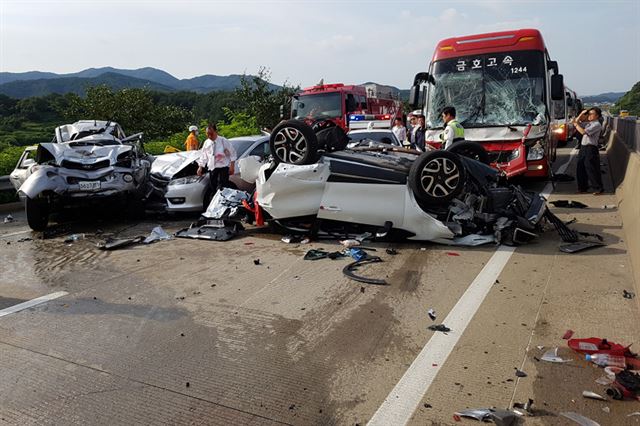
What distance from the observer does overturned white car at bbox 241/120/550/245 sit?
629 cm

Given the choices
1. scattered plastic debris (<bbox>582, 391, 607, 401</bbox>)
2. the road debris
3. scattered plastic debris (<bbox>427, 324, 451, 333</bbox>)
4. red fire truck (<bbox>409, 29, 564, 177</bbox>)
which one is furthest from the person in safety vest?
scattered plastic debris (<bbox>582, 391, 607, 401</bbox>)

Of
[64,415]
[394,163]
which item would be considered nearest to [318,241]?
[394,163]

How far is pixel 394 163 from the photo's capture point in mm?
6652

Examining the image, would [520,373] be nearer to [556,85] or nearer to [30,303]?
[30,303]

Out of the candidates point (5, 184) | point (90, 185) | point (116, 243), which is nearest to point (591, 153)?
point (116, 243)

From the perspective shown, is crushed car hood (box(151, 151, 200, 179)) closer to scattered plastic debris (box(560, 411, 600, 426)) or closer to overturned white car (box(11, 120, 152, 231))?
overturned white car (box(11, 120, 152, 231))

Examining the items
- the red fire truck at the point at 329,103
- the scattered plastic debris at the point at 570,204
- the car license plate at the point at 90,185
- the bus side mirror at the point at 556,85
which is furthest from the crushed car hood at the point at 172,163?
the bus side mirror at the point at 556,85

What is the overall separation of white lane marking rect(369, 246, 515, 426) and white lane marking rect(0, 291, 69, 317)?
12.5 feet

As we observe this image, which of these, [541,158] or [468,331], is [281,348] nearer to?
[468,331]

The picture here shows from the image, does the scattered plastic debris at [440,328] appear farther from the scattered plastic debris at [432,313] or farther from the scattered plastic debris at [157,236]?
the scattered plastic debris at [157,236]

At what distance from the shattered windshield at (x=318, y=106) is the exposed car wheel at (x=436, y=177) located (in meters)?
11.5

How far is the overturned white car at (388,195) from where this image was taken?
629 centimetres

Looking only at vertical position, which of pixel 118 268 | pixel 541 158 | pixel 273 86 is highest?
pixel 273 86

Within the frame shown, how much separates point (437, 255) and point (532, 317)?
197cm
